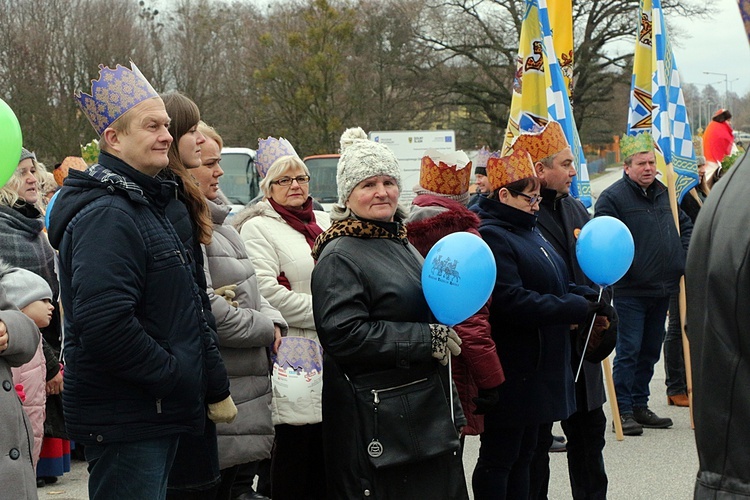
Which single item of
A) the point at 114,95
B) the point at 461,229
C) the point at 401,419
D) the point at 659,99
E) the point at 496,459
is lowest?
the point at 496,459

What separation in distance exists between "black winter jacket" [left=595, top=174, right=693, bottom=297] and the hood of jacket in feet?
16.5

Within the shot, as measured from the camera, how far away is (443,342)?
155 inches

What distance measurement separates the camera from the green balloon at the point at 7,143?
3.10 metres

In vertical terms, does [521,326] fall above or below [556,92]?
below

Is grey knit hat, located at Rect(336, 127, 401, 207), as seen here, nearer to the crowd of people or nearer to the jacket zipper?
the crowd of people

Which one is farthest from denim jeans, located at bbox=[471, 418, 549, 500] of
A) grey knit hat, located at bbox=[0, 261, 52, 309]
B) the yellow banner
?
the yellow banner

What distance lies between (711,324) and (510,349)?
2862 millimetres

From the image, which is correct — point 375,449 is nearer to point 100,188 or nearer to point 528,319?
point 528,319

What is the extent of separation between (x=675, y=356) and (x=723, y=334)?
22.5 feet

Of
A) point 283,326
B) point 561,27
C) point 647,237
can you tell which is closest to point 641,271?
point 647,237

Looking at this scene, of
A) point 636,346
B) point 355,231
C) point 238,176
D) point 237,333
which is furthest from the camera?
point 238,176

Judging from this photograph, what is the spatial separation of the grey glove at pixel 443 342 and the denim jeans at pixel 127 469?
1148 millimetres

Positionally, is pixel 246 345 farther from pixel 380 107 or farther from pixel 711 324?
pixel 380 107

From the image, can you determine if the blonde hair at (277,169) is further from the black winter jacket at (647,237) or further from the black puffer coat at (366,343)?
the black winter jacket at (647,237)
